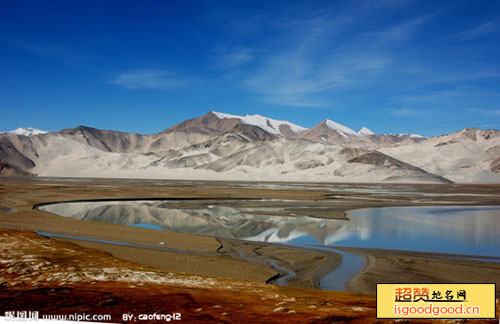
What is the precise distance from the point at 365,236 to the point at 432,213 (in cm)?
1438

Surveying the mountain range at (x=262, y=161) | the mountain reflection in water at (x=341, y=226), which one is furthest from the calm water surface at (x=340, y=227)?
the mountain range at (x=262, y=161)

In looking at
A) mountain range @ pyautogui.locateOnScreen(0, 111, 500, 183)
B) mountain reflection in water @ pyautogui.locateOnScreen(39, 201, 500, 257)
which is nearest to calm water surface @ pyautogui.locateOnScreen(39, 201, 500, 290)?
mountain reflection in water @ pyautogui.locateOnScreen(39, 201, 500, 257)

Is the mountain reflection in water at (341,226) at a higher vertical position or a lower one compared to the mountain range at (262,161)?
lower

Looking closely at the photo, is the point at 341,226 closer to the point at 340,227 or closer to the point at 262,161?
the point at 340,227

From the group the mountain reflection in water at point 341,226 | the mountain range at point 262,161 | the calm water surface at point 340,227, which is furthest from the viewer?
the mountain range at point 262,161

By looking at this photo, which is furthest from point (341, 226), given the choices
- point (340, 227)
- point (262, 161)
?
point (262, 161)

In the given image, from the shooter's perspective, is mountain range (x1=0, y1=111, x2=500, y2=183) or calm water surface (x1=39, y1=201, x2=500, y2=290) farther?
mountain range (x1=0, y1=111, x2=500, y2=183)

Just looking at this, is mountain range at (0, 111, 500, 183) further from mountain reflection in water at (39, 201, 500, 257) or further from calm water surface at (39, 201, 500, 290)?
calm water surface at (39, 201, 500, 290)

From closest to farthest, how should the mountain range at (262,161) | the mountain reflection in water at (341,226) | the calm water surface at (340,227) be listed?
1. the calm water surface at (340,227)
2. the mountain reflection in water at (341,226)
3. the mountain range at (262,161)

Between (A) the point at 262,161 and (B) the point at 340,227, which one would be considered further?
(A) the point at 262,161

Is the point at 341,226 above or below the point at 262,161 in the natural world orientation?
below

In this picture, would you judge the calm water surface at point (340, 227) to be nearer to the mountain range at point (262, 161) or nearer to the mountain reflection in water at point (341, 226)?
the mountain reflection in water at point (341, 226)

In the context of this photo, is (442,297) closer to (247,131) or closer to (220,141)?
(220,141)

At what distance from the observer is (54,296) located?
7.04 metres
